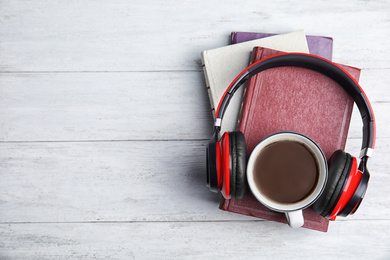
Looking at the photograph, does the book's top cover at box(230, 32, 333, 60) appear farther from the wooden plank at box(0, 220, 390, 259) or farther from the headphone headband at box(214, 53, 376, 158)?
the wooden plank at box(0, 220, 390, 259)

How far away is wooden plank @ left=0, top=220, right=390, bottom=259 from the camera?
61 cm

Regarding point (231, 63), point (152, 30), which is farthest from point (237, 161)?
point (152, 30)

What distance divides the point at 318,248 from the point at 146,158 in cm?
36

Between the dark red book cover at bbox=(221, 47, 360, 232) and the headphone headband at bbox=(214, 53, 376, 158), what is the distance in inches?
1.3

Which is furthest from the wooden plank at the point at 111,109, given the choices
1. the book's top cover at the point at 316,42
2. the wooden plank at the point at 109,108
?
the book's top cover at the point at 316,42

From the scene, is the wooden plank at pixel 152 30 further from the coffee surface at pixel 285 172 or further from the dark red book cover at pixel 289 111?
the coffee surface at pixel 285 172

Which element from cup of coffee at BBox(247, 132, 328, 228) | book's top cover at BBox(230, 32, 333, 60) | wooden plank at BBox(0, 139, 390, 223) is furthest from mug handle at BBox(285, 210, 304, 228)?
book's top cover at BBox(230, 32, 333, 60)

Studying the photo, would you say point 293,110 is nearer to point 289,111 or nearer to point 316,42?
point 289,111

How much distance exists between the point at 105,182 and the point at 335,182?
0.39m

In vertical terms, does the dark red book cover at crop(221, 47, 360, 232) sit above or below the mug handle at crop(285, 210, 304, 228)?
above

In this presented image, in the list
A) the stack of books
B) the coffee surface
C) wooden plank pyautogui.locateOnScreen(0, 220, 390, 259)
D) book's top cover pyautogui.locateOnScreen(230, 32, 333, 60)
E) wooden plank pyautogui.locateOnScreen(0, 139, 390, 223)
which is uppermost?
book's top cover pyautogui.locateOnScreen(230, 32, 333, 60)

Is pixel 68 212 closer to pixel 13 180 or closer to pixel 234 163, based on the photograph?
pixel 13 180

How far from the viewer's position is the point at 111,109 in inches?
24.1

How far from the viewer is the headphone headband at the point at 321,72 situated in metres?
0.50
